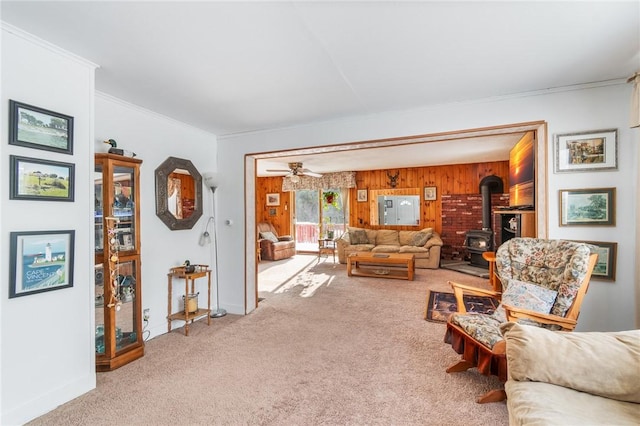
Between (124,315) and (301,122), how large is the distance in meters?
2.65

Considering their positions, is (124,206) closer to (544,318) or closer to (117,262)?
(117,262)

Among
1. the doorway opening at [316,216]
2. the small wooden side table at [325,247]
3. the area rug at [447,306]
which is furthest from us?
the doorway opening at [316,216]

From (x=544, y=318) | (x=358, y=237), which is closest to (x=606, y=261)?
(x=544, y=318)

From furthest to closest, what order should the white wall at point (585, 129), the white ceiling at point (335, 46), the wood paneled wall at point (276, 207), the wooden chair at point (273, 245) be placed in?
the wood paneled wall at point (276, 207) < the wooden chair at point (273, 245) < the white wall at point (585, 129) < the white ceiling at point (335, 46)

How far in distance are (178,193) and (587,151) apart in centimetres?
401

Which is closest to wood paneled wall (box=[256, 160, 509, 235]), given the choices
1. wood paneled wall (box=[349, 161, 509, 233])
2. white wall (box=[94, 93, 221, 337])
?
wood paneled wall (box=[349, 161, 509, 233])

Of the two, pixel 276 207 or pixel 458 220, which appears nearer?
pixel 458 220

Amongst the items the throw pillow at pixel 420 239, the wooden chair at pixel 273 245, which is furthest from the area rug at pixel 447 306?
the wooden chair at pixel 273 245

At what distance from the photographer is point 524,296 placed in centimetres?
220

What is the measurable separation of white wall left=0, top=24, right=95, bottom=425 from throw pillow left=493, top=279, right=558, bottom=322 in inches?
122

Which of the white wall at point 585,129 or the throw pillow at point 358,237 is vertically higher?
the white wall at point 585,129

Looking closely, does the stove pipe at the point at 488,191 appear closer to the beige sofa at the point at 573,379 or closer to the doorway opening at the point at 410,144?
the doorway opening at the point at 410,144

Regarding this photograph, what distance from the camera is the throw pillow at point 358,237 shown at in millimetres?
7238

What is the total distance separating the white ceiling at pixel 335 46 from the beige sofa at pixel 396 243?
4264 mm
